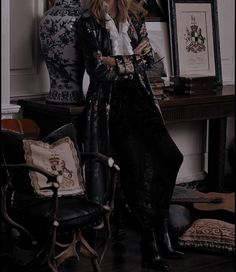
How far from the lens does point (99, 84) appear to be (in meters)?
3.50

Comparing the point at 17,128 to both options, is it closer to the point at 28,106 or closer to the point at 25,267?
the point at 28,106

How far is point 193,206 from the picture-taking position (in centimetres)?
376

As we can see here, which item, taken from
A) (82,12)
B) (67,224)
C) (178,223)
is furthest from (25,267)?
(82,12)

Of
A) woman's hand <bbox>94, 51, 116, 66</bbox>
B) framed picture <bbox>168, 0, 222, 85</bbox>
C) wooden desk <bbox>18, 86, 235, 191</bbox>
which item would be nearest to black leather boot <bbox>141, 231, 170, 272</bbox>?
wooden desk <bbox>18, 86, 235, 191</bbox>

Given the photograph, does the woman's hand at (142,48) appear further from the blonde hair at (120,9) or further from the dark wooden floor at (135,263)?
the dark wooden floor at (135,263)

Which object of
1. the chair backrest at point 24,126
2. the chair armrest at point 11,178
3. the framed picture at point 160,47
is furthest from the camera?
the framed picture at point 160,47

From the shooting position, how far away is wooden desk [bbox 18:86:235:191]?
3524mm

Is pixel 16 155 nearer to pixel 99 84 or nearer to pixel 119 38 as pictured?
pixel 99 84

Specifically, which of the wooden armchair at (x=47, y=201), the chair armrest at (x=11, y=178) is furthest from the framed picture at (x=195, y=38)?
the chair armrest at (x=11, y=178)

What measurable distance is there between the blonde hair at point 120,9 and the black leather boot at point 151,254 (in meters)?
1.14

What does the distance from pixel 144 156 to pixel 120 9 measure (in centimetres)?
80

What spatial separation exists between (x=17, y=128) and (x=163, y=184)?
0.81 meters

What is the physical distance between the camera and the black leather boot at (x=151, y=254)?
10.8 feet

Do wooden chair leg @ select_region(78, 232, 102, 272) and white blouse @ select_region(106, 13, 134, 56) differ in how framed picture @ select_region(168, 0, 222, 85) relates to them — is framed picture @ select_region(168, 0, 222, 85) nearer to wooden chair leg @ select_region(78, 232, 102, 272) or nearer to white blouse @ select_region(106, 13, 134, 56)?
white blouse @ select_region(106, 13, 134, 56)
